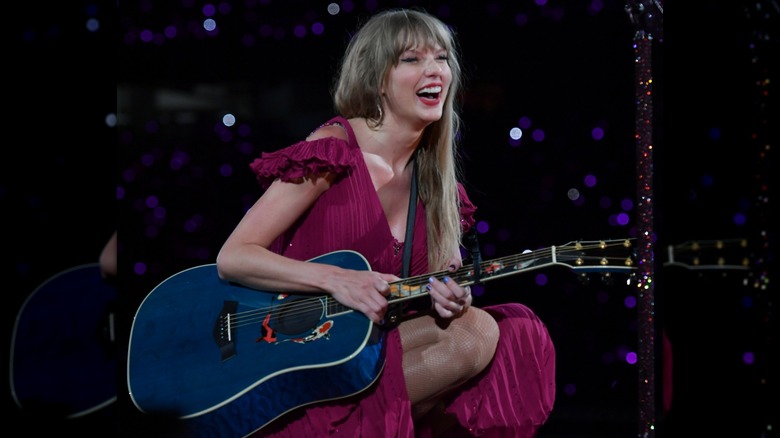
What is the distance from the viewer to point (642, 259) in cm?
205

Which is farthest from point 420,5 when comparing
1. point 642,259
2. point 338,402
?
point 338,402

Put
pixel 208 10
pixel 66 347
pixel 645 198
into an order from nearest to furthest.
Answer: pixel 645 198 → pixel 208 10 → pixel 66 347

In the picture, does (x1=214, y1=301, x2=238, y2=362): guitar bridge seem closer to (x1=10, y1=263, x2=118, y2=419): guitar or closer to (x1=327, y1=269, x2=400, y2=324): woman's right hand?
(x1=327, y1=269, x2=400, y2=324): woman's right hand

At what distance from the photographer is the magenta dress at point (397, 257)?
2170 mm

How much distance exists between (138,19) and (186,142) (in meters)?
0.40

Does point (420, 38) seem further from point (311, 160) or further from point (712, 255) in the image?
point (712, 255)

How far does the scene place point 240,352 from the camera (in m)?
2.11

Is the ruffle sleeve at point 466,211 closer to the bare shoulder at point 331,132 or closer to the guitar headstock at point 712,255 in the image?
the bare shoulder at point 331,132

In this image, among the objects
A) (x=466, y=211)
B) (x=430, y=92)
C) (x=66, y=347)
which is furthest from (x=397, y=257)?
(x=66, y=347)

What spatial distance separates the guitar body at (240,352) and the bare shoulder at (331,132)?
0.32 metres

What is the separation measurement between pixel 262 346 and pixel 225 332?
129 millimetres

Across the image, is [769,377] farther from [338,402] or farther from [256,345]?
[256,345]

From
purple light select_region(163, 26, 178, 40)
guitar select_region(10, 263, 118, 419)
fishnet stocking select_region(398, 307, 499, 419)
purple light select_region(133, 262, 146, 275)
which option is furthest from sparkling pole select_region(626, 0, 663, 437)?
guitar select_region(10, 263, 118, 419)

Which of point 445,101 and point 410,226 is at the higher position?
point 445,101
